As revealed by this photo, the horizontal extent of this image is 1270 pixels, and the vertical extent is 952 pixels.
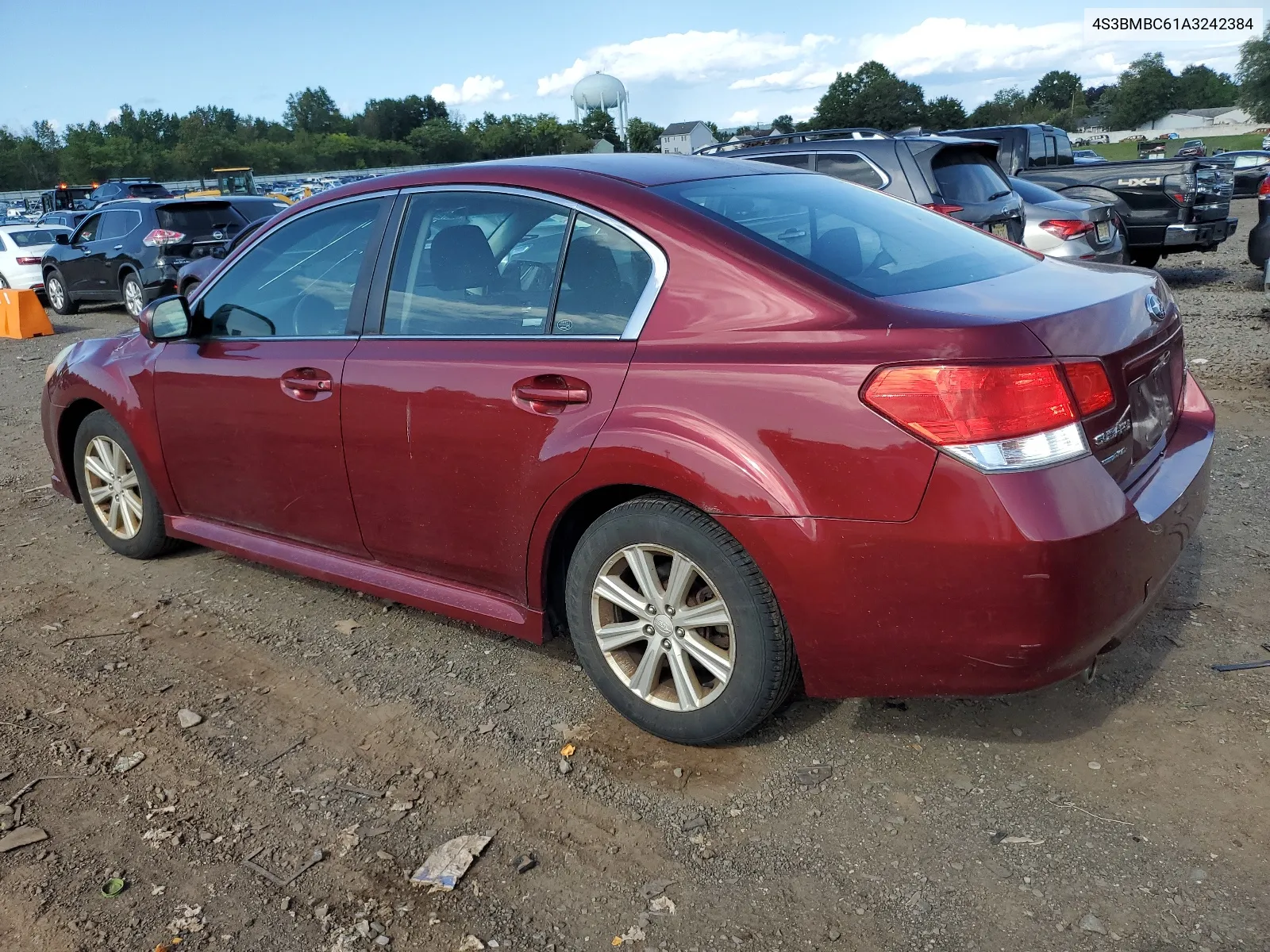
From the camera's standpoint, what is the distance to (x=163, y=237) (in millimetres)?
14312

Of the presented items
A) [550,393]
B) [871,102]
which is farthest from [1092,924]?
[871,102]

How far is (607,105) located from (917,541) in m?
117

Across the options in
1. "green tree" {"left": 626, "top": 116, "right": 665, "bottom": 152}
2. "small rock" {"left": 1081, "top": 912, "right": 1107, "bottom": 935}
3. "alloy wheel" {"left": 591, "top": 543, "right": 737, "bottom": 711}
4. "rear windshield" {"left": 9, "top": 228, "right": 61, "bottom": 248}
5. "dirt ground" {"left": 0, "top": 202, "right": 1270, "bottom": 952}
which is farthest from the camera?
"green tree" {"left": 626, "top": 116, "right": 665, "bottom": 152}

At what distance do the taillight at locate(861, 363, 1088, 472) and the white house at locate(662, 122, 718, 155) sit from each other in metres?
101

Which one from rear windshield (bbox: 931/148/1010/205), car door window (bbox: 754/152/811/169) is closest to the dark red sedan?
rear windshield (bbox: 931/148/1010/205)

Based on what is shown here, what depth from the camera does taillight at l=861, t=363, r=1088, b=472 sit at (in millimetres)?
2418

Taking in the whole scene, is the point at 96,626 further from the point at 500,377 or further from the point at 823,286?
the point at 823,286

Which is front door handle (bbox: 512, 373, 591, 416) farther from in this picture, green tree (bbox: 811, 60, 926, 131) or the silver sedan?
green tree (bbox: 811, 60, 926, 131)

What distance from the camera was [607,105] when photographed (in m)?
112

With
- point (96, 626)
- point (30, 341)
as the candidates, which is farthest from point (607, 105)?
point (96, 626)

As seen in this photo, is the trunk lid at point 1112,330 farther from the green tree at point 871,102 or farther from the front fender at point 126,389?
the green tree at point 871,102

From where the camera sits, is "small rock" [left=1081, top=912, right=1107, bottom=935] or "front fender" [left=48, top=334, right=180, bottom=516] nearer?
"small rock" [left=1081, top=912, right=1107, bottom=935]

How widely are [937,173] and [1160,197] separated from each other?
4773 millimetres

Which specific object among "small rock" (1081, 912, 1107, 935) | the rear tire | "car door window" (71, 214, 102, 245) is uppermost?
"car door window" (71, 214, 102, 245)
